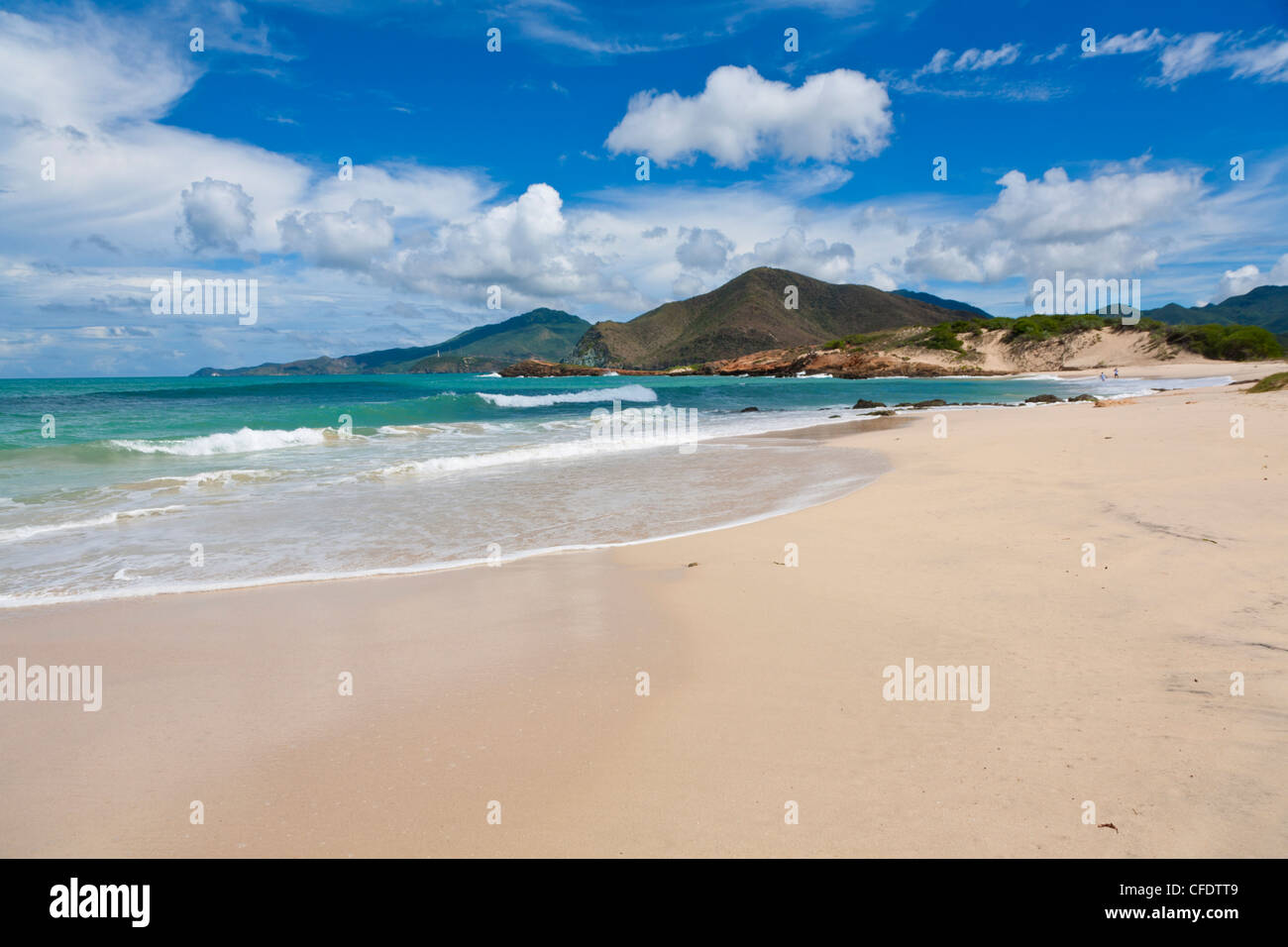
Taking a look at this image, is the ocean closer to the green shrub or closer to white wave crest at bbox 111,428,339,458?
white wave crest at bbox 111,428,339,458

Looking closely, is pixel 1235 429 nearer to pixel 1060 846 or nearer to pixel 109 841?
pixel 1060 846

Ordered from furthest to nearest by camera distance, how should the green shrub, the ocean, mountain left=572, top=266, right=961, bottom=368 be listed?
mountain left=572, top=266, right=961, bottom=368 → the green shrub → the ocean

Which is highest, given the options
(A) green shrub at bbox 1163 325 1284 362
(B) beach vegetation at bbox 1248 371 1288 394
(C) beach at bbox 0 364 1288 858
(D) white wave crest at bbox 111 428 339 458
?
(A) green shrub at bbox 1163 325 1284 362

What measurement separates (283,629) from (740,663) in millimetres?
3967

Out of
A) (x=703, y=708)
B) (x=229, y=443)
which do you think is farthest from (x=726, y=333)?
(x=703, y=708)

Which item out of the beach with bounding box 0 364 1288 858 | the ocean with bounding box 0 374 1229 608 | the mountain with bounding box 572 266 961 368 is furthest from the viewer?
the mountain with bounding box 572 266 961 368

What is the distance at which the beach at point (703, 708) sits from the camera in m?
2.80

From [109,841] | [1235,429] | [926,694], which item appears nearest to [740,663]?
[926,694]

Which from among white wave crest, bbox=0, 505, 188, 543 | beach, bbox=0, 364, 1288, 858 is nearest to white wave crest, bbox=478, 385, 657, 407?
white wave crest, bbox=0, 505, 188, 543

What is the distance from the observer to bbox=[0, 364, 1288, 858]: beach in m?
2.80

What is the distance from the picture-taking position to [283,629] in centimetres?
559

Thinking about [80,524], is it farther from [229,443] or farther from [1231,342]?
[1231,342]

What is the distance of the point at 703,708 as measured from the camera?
152 inches
